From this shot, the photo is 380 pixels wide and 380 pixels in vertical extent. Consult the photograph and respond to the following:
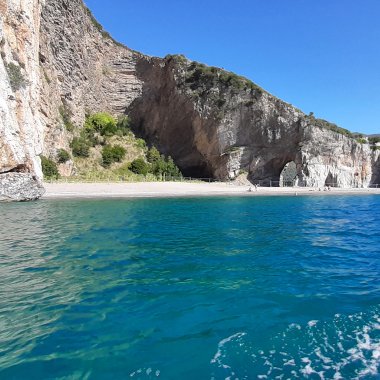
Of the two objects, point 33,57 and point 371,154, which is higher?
point 33,57

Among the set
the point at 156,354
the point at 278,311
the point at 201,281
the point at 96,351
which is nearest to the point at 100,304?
the point at 96,351

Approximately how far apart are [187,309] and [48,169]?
108 ft

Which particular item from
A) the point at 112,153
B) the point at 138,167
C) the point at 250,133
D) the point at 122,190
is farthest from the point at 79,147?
the point at 250,133

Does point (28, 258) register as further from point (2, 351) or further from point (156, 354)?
point (156, 354)

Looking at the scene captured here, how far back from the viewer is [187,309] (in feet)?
16.6

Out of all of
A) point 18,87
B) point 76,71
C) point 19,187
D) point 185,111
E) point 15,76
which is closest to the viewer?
point 19,187

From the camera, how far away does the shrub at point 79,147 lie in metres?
43.4

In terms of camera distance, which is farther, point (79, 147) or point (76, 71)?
point (76, 71)

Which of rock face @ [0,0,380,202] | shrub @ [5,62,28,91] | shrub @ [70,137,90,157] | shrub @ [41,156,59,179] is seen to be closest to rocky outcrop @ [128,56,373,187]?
rock face @ [0,0,380,202]

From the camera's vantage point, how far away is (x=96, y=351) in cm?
380

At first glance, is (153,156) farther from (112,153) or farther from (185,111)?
(185,111)

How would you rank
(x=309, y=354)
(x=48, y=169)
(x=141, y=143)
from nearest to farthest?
(x=309, y=354)
(x=48, y=169)
(x=141, y=143)

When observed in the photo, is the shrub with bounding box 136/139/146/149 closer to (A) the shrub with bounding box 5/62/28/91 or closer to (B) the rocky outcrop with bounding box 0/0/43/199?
(B) the rocky outcrop with bounding box 0/0/43/199

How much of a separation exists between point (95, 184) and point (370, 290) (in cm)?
2953
